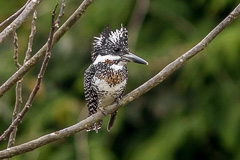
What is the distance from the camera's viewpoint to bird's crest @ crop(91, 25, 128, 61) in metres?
4.14

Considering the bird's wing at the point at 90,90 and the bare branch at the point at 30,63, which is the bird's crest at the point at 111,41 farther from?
the bare branch at the point at 30,63

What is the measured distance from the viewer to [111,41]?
13.8ft

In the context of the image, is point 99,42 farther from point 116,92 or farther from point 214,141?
point 214,141

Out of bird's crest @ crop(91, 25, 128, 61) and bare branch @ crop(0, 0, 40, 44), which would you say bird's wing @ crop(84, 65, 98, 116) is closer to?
bird's crest @ crop(91, 25, 128, 61)

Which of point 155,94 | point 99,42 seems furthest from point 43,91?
point 99,42

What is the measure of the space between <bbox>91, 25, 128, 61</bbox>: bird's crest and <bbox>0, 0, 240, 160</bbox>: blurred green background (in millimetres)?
2098

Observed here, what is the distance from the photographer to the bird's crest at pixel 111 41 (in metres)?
4.14

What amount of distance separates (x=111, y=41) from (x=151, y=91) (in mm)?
2681

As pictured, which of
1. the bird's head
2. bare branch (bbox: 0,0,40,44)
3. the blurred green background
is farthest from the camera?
the blurred green background

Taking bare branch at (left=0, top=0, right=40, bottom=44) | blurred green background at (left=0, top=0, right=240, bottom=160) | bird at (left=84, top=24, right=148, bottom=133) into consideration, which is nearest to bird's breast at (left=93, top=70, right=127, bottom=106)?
bird at (left=84, top=24, right=148, bottom=133)

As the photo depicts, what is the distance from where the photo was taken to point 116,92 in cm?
415

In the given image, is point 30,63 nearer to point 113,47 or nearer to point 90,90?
point 113,47

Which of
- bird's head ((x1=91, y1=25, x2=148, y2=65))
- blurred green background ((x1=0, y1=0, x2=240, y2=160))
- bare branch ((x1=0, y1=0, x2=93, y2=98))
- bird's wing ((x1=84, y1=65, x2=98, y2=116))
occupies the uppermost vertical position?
bare branch ((x1=0, y1=0, x2=93, y2=98))

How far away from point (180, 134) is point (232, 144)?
0.48m
